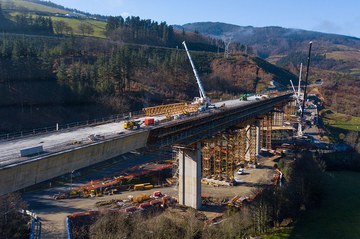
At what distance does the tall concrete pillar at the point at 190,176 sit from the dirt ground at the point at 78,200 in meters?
1.63

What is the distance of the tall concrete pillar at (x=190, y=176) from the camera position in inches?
1298

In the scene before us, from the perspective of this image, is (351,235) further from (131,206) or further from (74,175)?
(74,175)

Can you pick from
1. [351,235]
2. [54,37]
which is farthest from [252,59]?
[351,235]

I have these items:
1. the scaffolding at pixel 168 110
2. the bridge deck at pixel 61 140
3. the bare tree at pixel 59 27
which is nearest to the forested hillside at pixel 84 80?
the bare tree at pixel 59 27

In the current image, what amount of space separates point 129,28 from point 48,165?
11016 centimetres

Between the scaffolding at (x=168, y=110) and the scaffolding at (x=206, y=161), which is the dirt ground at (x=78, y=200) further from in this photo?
the scaffolding at (x=168, y=110)

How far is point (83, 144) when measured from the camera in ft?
71.2

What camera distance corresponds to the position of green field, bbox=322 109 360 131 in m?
79.9

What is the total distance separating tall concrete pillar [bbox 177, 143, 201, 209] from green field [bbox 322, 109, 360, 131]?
2309 inches

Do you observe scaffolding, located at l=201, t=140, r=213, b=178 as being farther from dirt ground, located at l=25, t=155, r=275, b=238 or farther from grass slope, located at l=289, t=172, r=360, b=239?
grass slope, located at l=289, t=172, r=360, b=239

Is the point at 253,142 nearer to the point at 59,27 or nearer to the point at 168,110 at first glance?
the point at 168,110

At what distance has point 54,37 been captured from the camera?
3809 inches

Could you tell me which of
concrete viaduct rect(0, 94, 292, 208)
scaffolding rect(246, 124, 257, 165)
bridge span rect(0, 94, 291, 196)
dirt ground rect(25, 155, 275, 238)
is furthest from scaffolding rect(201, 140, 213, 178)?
scaffolding rect(246, 124, 257, 165)

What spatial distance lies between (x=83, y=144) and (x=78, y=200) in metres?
16.1
